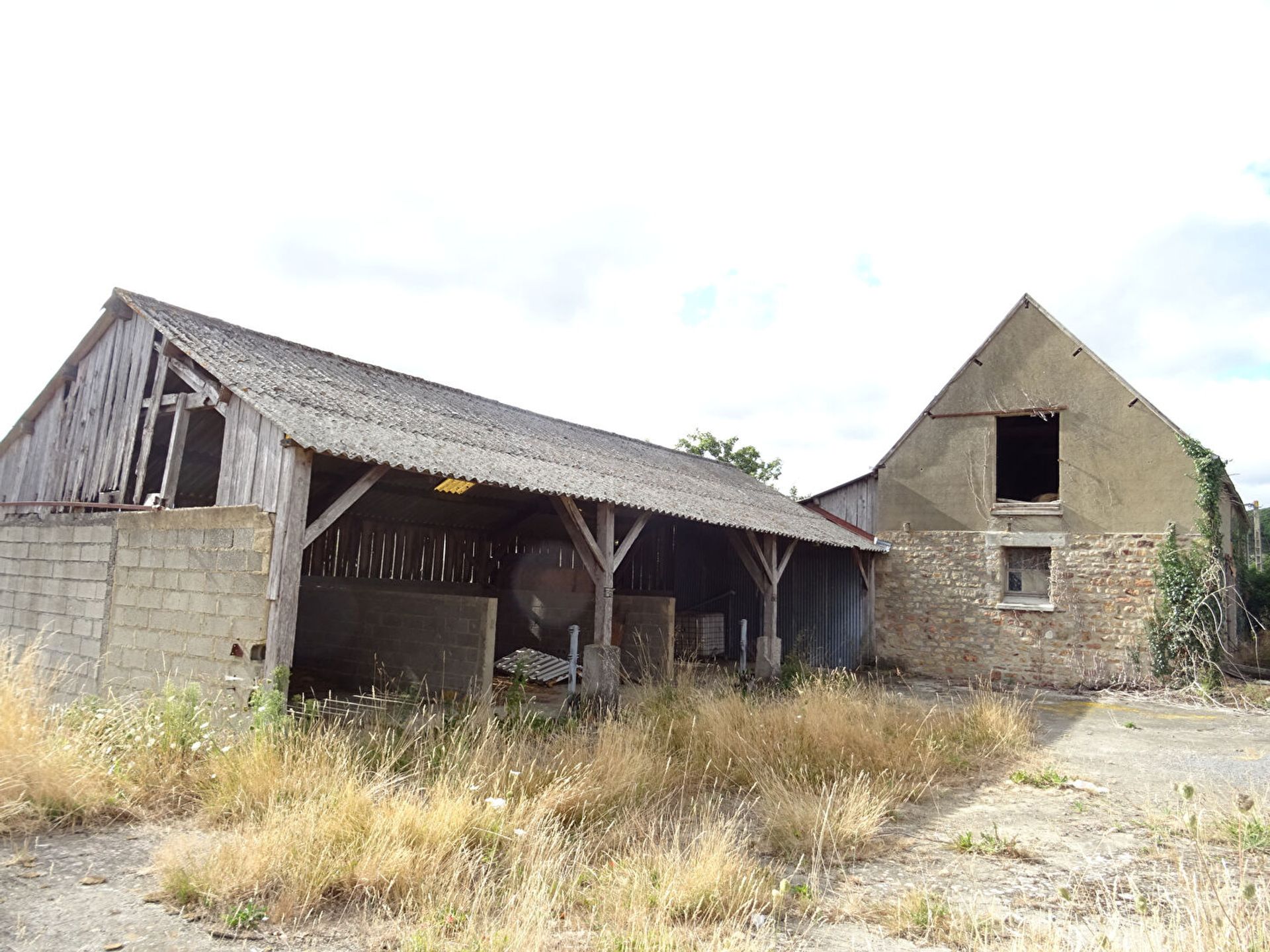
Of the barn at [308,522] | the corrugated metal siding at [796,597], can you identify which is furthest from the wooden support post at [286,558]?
the corrugated metal siding at [796,597]

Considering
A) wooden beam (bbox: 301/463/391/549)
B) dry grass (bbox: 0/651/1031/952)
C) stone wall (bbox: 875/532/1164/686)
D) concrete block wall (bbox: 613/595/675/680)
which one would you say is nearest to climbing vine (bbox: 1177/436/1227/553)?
stone wall (bbox: 875/532/1164/686)

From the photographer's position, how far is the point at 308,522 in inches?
504

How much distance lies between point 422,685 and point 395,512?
14.4 feet

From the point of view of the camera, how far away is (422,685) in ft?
30.8

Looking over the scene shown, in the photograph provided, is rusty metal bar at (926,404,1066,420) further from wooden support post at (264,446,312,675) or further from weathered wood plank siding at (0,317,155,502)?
weathered wood plank siding at (0,317,155,502)

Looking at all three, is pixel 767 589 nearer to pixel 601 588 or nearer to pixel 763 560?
pixel 763 560

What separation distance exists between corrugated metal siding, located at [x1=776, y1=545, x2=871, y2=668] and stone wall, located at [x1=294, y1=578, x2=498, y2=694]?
23.5 ft

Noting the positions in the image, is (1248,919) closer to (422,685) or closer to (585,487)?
(585,487)

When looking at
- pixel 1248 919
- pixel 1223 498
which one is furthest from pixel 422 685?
pixel 1223 498

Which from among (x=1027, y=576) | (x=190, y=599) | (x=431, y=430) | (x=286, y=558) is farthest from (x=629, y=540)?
(x=1027, y=576)

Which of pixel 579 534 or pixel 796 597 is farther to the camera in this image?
pixel 796 597

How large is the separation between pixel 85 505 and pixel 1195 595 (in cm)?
1482

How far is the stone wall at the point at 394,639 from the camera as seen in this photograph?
30.1 feet

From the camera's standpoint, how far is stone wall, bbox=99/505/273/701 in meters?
6.75
